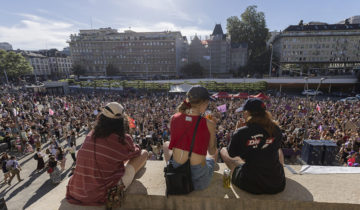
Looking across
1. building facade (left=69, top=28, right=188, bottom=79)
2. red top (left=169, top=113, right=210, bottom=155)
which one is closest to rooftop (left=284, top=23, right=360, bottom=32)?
building facade (left=69, top=28, right=188, bottom=79)

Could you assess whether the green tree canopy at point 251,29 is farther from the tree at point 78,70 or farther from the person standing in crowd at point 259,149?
the person standing in crowd at point 259,149

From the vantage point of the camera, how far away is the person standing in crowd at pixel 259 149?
1943 mm

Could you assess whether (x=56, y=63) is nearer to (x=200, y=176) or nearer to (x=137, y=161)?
(x=137, y=161)

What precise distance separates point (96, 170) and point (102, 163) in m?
0.09

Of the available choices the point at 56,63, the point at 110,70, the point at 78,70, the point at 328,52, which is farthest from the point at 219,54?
the point at 56,63

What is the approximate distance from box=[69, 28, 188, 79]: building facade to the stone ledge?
61.9 meters

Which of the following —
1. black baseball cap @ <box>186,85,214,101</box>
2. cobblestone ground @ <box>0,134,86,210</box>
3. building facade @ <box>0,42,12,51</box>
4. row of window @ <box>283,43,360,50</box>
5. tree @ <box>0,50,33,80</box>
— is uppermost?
building facade @ <box>0,42,12,51</box>

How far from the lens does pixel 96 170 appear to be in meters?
1.84

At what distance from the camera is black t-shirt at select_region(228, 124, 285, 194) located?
1.94m

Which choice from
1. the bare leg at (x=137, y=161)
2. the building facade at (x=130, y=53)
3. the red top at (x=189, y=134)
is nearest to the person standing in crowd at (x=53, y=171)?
the bare leg at (x=137, y=161)

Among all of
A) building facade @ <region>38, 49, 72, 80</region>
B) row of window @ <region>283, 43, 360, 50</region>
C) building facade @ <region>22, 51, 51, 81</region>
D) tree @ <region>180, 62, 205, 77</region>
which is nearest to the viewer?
row of window @ <region>283, 43, 360, 50</region>

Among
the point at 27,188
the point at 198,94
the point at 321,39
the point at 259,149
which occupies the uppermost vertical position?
the point at 321,39

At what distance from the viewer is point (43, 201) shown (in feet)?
6.84

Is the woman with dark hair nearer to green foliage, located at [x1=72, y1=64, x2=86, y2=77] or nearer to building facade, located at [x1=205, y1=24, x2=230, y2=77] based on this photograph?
building facade, located at [x1=205, y1=24, x2=230, y2=77]
